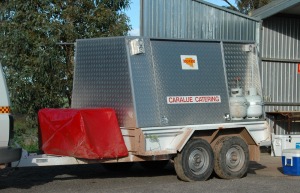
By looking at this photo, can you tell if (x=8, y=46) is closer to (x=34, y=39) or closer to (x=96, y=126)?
(x=34, y=39)

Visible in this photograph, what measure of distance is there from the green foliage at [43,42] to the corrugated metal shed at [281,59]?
5537 mm

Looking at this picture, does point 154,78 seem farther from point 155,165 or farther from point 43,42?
point 43,42

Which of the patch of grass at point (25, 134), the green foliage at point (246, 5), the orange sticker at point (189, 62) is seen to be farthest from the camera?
the green foliage at point (246, 5)

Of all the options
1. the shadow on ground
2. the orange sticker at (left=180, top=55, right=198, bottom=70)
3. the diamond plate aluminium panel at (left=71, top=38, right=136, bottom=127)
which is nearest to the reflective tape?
the shadow on ground

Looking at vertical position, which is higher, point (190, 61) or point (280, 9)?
point (280, 9)

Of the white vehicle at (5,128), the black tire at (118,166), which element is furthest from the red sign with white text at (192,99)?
the white vehicle at (5,128)

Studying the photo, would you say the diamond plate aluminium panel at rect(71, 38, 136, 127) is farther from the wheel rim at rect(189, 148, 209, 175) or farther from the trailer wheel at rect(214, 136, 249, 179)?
the trailer wheel at rect(214, 136, 249, 179)

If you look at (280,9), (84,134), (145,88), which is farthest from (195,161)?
(280,9)

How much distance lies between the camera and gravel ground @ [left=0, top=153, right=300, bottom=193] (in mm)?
10977

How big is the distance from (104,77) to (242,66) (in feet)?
9.85

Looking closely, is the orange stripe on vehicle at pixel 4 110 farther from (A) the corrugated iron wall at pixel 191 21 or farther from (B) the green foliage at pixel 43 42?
(A) the corrugated iron wall at pixel 191 21

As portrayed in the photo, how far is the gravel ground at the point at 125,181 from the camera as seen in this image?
10977mm

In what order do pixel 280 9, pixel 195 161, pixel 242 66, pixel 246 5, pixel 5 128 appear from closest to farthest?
pixel 5 128 → pixel 195 161 → pixel 242 66 → pixel 280 9 → pixel 246 5

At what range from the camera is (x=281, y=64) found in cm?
1931
